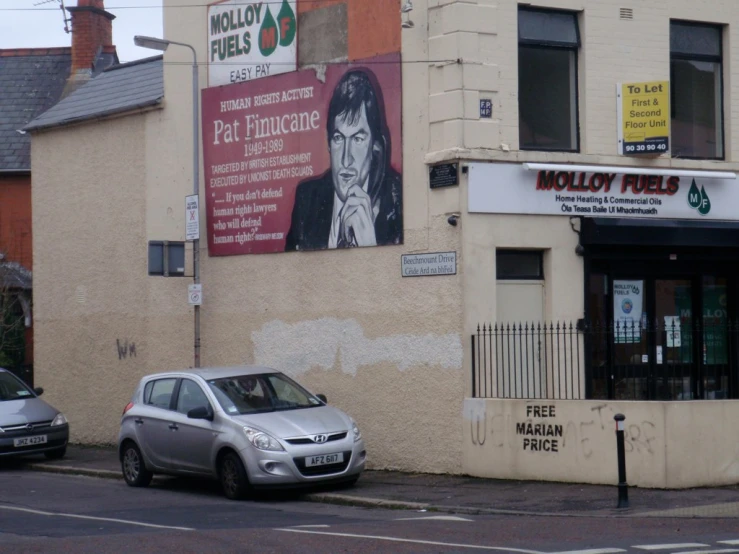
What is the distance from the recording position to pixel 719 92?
59.1ft

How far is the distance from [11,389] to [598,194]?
10615mm

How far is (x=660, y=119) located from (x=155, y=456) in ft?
27.8

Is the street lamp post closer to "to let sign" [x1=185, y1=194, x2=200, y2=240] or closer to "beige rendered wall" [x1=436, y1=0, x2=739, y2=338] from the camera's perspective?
"to let sign" [x1=185, y1=194, x2=200, y2=240]

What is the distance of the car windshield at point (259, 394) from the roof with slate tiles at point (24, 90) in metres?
19.9

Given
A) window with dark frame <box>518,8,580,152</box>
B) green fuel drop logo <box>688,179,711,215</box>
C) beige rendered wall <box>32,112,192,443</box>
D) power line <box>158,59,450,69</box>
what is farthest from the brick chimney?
green fuel drop logo <box>688,179,711,215</box>

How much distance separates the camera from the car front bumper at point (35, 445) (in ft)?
63.2

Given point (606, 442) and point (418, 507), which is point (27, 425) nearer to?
point (418, 507)

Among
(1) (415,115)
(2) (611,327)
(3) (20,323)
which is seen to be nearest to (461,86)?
(1) (415,115)

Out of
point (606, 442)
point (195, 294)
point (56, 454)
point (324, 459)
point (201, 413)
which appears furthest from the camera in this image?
point (56, 454)

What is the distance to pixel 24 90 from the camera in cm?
3688

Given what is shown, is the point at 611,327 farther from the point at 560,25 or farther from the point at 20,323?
the point at 20,323

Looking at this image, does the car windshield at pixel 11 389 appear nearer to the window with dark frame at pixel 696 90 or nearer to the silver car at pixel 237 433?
the silver car at pixel 237 433

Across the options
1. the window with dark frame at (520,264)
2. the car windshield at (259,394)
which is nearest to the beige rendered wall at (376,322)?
the window with dark frame at (520,264)

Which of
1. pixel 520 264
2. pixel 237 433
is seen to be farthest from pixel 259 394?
pixel 520 264
